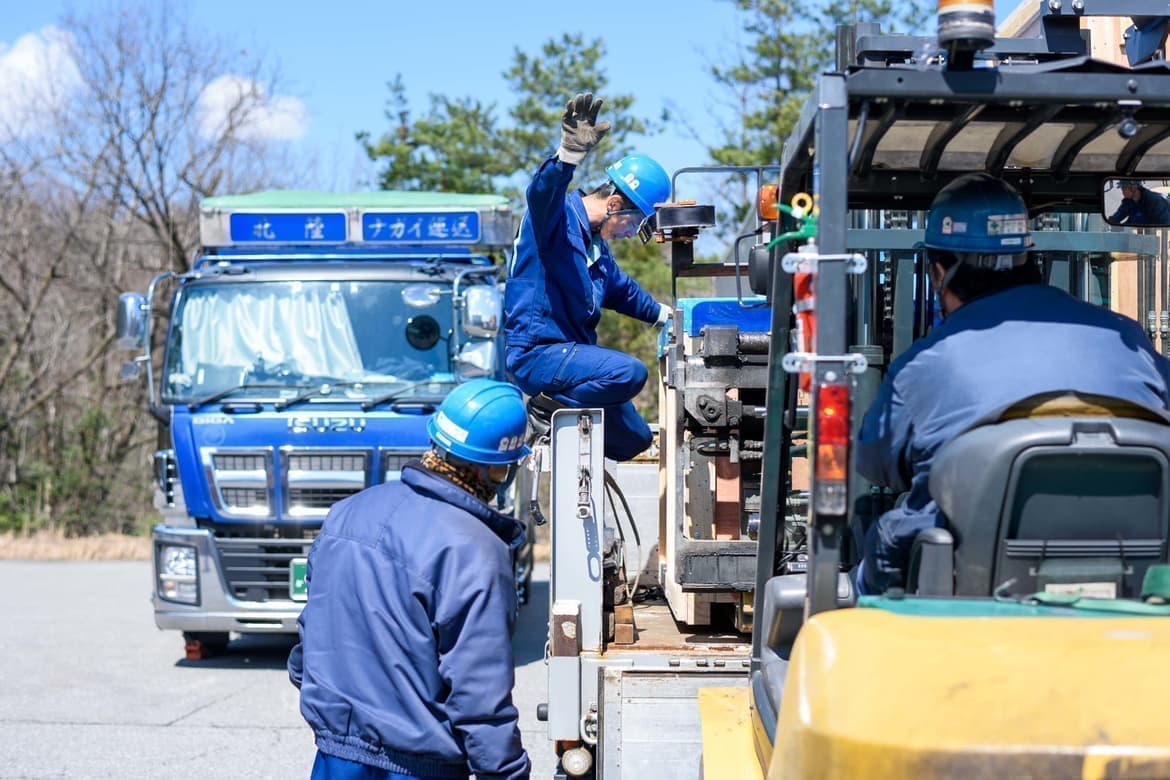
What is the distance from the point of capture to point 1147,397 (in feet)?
9.84

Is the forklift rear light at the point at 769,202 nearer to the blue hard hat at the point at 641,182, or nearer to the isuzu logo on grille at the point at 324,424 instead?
the blue hard hat at the point at 641,182

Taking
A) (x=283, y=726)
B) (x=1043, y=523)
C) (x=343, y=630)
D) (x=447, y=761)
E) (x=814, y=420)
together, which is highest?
(x=814, y=420)

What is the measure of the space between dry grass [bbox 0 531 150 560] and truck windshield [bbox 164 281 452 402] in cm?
934

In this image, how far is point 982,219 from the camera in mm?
3330

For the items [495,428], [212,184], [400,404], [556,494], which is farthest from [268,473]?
[212,184]

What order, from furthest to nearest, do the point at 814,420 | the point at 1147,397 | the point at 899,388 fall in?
the point at 899,388
the point at 1147,397
the point at 814,420

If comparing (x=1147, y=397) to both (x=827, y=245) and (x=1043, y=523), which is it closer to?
→ (x=1043, y=523)

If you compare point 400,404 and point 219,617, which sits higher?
point 400,404

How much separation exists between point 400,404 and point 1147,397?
6827 mm

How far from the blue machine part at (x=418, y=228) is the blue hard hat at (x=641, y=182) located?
4375 mm

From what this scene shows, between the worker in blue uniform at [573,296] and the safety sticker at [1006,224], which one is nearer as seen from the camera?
the safety sticker at [1006,224]

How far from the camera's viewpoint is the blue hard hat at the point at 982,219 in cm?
331

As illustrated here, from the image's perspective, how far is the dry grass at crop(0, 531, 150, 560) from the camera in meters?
18.2

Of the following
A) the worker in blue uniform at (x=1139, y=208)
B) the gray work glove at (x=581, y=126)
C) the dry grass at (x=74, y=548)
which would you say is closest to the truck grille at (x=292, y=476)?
the gray work glove at (x=581, y=126)
